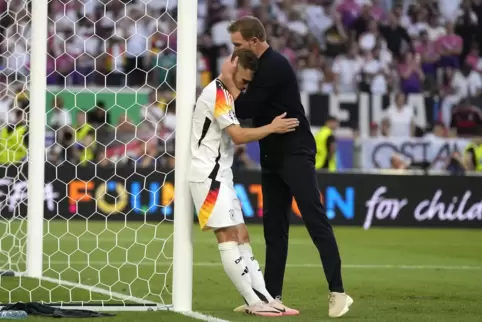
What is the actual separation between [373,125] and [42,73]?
11.4 metres

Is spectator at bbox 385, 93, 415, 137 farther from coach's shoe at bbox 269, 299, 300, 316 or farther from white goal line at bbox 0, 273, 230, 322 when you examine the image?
coach's shoe at bbox 269, 299, 300, 316

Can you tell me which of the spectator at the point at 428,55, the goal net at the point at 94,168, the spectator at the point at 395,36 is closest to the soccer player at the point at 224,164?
the goal net at the point at 94,168

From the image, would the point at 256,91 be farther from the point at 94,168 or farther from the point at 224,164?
the point at 94,168

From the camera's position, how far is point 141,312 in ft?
22.5

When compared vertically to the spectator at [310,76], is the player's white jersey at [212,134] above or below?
below

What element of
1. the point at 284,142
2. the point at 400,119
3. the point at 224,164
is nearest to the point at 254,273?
the point at 224,164

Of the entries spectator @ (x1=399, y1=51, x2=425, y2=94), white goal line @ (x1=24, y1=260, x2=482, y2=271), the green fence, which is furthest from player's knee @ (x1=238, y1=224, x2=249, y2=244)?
spectator @ (x1=399, y1=51, x2=425, y2=94)

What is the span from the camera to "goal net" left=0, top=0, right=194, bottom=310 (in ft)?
28.7

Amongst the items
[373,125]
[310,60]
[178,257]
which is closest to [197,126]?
[178,257]

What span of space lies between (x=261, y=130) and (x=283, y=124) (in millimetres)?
155

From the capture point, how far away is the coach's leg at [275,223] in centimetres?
721

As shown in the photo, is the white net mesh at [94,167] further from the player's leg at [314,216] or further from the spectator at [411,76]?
the spectator at [411,76]

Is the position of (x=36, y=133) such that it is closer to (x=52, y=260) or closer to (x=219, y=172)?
(x=52, y=260)

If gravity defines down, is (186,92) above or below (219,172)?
above
